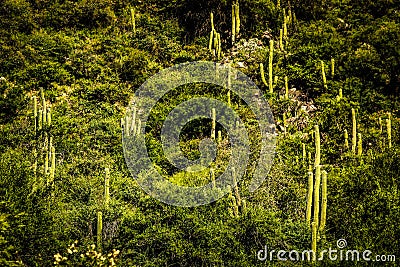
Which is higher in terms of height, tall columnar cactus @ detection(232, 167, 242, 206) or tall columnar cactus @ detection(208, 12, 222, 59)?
tall columnar cactus @ detection(208, 12, 222, 59)

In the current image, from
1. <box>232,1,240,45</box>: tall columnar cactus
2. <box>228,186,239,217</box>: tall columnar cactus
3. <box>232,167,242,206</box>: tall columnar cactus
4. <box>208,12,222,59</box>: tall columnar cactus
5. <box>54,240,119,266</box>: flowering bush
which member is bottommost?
<box>54,240,119,266</box>: flowering bush

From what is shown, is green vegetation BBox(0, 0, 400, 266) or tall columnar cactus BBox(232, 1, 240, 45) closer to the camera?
green vegetation BBox(0, 0, 400, 266)

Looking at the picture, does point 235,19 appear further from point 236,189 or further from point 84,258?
point 84,258

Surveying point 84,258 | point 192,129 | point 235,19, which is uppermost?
point 235,19

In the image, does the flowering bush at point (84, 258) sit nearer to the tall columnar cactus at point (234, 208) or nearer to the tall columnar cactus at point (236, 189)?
A: the tall columnar cactus at point (234, 208)

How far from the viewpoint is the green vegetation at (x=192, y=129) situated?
292 inches

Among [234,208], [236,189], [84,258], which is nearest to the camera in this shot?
[84,258]

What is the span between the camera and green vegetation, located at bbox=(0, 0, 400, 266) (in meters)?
7.41

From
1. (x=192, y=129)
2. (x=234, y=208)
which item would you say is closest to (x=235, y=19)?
(x=192, y=129)

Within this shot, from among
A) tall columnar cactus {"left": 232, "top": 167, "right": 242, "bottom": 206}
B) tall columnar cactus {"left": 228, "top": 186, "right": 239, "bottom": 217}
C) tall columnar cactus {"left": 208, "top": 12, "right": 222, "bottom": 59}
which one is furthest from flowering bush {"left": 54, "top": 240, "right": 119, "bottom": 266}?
tall columnar cactus {"left": 208, "top": 12, "right": 222, "bottom": 59}

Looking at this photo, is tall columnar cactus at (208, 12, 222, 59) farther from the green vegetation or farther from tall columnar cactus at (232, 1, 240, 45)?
tall columnar cactus at (232, 1, 240, 45)

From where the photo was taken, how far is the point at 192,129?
12938 millimetres

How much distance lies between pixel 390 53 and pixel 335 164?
16.6 ft

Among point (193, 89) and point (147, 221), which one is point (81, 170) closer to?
point (147, 221)
